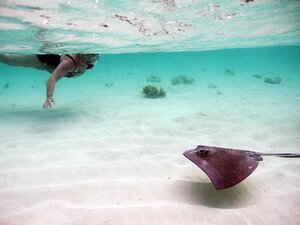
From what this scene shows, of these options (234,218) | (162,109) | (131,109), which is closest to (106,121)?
(131,109)

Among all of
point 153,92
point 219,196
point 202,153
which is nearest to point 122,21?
point 202,153

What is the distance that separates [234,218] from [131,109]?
7271 mm

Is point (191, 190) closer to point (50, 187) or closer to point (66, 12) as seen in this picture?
point (50, 187)

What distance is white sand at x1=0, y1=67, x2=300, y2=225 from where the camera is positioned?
3.17 m

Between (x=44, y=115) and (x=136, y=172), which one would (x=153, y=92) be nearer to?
(x=44, y=115)

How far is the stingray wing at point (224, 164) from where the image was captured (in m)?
2.88

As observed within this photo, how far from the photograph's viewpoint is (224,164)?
3027 millimetres

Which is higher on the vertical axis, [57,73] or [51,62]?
[51,62]

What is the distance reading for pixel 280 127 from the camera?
7320mm

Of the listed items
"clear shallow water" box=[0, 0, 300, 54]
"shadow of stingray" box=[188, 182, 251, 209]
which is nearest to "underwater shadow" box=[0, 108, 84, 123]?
"clear shallow water" box=[0, 0, 300, 54]

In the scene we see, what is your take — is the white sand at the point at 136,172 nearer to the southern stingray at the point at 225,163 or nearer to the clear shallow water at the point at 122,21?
the southern stingray at the point at 225,163

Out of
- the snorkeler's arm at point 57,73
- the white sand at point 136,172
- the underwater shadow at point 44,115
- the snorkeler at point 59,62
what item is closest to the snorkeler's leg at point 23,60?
the snorkeler at point 59,62

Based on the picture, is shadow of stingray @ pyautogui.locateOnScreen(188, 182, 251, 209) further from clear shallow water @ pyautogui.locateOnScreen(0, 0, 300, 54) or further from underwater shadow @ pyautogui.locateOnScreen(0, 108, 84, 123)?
underwater shadow @ pyautogui.locateOnScreen(0, 108, 84, 123)

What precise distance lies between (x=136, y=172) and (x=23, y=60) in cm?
708
